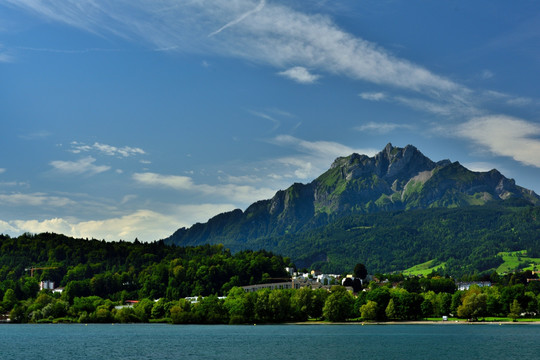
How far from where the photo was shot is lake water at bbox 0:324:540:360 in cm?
10131

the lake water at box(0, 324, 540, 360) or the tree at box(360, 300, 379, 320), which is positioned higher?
the tree at box(360, 300, 379, 320)

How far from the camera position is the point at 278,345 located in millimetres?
117562

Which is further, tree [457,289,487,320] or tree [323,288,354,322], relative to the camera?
tree [323,288,354,322]

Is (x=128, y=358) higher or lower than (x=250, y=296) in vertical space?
lower

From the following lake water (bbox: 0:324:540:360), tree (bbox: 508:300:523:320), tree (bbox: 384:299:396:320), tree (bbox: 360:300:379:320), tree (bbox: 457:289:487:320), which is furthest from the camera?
tree (bbox: 384:299:396:320)

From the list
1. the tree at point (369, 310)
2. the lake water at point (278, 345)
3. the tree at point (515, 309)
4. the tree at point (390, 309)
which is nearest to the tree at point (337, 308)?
the tree at point (369, 310)

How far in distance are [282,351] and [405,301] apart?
273ft

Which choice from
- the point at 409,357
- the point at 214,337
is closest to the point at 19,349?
the point at 214,337

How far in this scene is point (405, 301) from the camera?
18088cm

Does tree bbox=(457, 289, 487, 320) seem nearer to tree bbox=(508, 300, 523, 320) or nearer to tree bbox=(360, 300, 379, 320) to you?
tree bbox=(508, 300, 523, 320)

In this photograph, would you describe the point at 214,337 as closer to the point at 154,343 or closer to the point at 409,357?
the point at 154,343

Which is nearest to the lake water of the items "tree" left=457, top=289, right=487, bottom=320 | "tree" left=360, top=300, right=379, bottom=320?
"tree" left=360, top=300, right=379, bottom=320

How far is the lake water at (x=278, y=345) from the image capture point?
332ft

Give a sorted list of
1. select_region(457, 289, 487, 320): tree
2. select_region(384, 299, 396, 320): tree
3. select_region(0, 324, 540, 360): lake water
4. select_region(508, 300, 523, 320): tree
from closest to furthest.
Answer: select_region(0, 324, 540, 360): lake water → select_region(508, 300, 523, 320): tree → select_region(457, 289, 487, 320): tree → select_region(384, 299, 396, 320): tree
